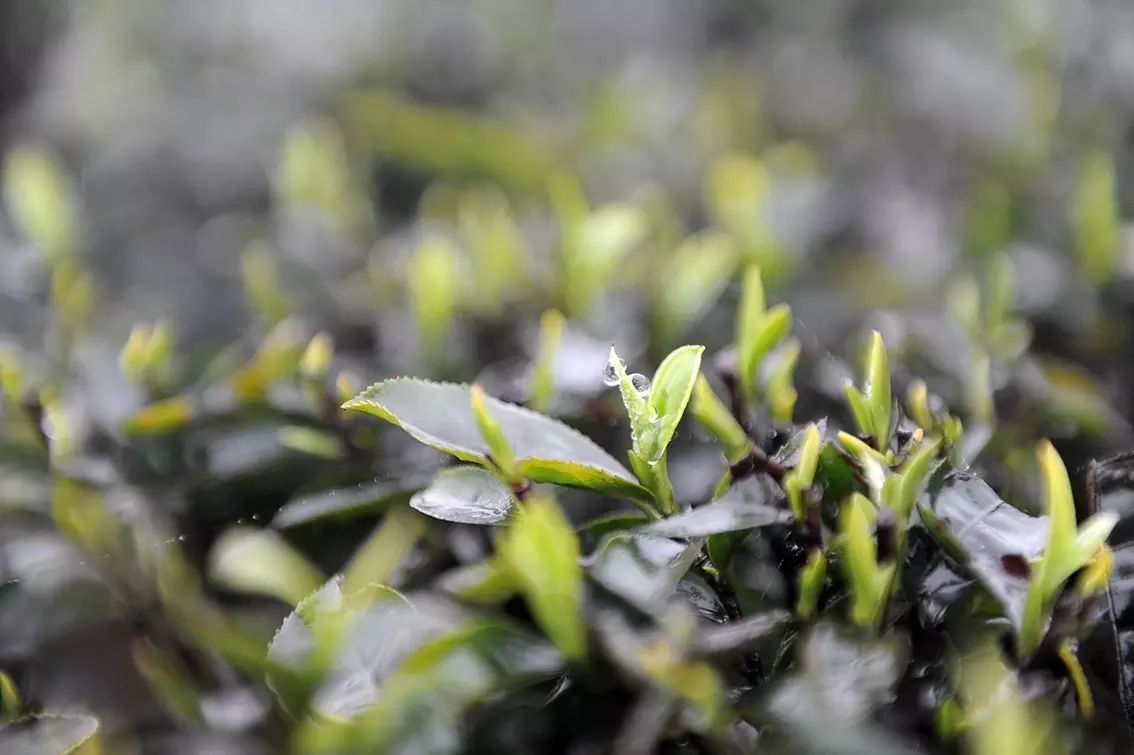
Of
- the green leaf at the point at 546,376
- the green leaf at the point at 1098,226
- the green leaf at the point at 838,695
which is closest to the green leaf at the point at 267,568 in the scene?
the green leaf at the point at 546,376

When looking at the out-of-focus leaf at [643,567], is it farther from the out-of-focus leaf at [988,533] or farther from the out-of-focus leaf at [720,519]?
the out-of-focus leaf at [988,533]

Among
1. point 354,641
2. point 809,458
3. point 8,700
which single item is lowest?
point 8,700

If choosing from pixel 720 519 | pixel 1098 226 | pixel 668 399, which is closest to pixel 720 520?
pixel 720 519

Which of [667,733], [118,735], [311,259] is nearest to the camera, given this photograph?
[667,733]

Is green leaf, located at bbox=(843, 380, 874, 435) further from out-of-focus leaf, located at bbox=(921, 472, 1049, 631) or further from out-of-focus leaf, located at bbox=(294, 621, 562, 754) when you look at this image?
out-of-focus leaf, located at bbox=(294, 621, 562, 754)

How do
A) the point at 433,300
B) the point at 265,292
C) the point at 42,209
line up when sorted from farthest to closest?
the point at 42,209
the point at 265,292
the point at 433,300

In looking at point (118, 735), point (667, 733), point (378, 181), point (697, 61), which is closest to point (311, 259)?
point (378, 181)

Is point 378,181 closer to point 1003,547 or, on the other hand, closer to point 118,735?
point 118,735

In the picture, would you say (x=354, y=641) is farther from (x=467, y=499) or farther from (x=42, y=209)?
(x=42, y=209)
